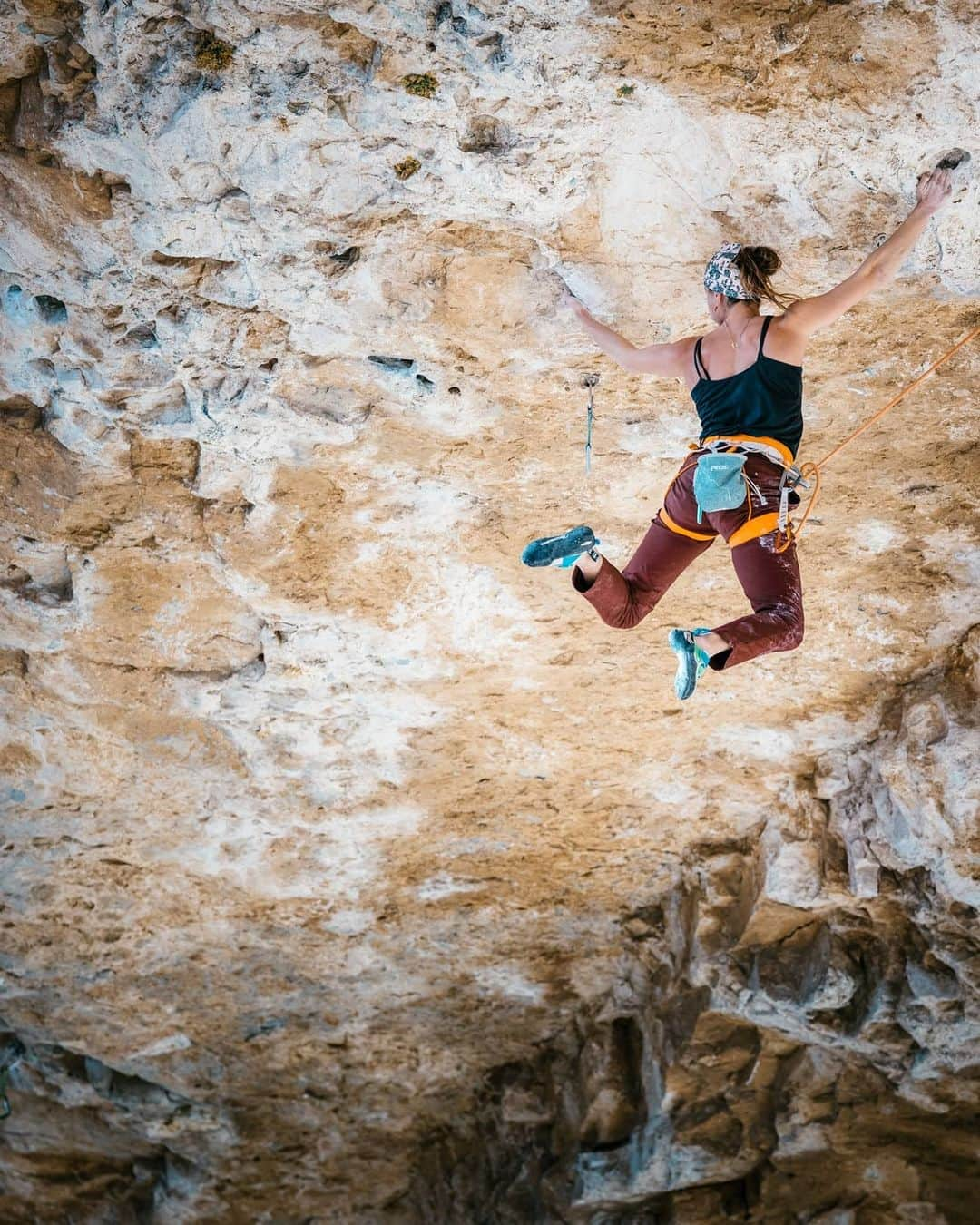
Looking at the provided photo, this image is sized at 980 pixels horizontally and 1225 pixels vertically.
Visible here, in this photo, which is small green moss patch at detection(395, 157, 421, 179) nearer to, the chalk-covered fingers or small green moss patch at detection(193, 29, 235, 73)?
small green moss patch at detection(193, 29, 235, 73)

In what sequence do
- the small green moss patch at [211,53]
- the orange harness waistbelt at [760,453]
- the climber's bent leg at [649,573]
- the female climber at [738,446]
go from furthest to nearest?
the climber's bent leg at [649,573] → the orange harness waistbelt at [760,453] → the female climber at [738,446] → the small green moss patch at [211,53]

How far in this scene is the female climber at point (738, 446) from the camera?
12.7 ft

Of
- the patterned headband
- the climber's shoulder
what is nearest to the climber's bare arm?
the climber's shoulder

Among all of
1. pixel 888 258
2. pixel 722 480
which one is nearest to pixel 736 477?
pixel 722 480

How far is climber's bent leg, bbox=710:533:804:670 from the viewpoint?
12.7ft

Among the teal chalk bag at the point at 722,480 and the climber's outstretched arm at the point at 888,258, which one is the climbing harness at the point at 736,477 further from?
the climber's outstretched arm at the point at 888,258

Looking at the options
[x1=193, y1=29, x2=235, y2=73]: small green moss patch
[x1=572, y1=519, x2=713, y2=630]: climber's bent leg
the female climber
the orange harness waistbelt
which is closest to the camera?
[x1=193, y1=29, x2=235, y2=73]: small green moss patch

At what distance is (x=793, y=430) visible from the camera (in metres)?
4.08

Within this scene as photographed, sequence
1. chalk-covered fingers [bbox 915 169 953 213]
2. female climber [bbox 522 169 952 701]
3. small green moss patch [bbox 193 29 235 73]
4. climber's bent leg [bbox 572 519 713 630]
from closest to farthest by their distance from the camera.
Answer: chalk-covered fingers [bbox 915 169 953 213], small green moss patch [bbox 193 29 235 73], female climber [bbox 522 169 952 701], climber's bent leg [bbox 572 519 713 630]

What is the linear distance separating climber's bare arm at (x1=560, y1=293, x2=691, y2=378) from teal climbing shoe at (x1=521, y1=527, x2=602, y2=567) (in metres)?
0.53

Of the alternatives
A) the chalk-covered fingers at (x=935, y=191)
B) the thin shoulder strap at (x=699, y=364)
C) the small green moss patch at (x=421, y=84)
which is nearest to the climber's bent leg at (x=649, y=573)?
the thin shoulder strap at (x=699, y=364)

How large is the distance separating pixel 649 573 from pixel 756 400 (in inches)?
25.8

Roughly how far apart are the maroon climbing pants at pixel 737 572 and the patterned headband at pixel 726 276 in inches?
18.7

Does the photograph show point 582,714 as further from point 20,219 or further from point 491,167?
point 20,219
